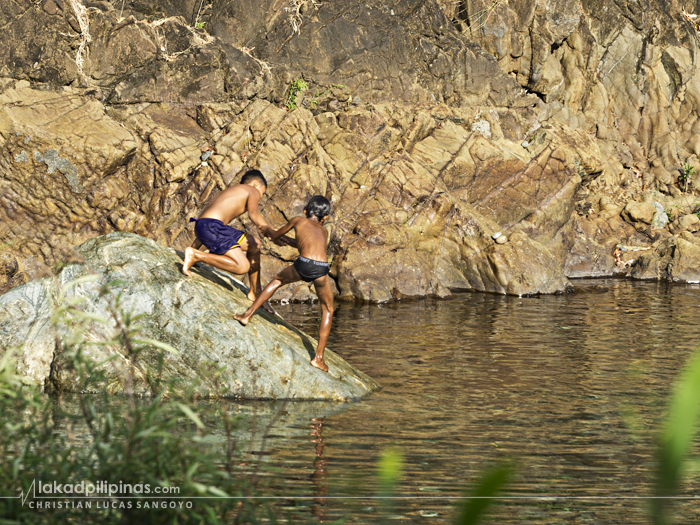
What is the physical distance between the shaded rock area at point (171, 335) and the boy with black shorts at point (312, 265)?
260 mm

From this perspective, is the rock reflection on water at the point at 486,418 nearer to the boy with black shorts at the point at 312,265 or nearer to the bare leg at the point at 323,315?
the bare leg at the point at 323,315

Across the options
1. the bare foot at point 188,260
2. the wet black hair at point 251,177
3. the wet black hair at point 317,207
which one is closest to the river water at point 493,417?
the bare foot at point 188,260

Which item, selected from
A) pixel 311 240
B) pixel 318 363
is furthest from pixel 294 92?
pixel 318 363

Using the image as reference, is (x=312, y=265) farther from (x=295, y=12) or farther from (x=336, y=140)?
(x=295, y=12)

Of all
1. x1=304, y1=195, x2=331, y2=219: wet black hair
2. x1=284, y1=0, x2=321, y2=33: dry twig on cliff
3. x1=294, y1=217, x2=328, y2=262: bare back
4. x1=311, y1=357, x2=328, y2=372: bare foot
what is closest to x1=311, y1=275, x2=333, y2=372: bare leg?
x1=311, y1=357, x2=328, y2=372: bare foot

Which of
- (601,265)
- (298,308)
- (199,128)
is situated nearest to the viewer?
(298,308)

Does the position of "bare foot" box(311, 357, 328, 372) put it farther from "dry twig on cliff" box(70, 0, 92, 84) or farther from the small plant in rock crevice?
"dry twig on cliff" box(70, 0, 92, 84)

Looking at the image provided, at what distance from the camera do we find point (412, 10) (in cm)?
2108

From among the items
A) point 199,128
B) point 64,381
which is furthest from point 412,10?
point 64,381

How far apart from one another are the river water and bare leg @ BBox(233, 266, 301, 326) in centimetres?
102

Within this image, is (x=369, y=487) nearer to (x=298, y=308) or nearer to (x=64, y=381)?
(x=64, y=381)

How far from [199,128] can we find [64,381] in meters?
10.5

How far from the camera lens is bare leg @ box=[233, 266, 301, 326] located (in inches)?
312

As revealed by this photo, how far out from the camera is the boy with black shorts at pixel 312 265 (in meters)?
7.95
